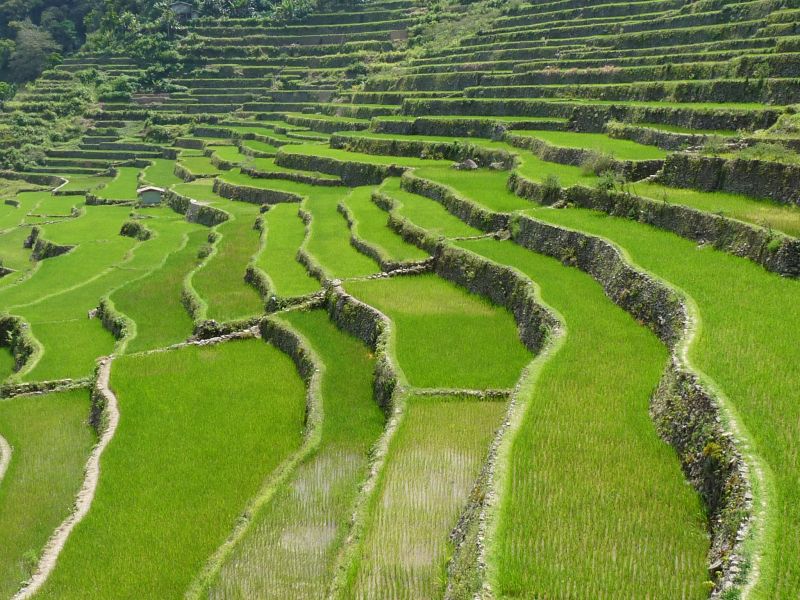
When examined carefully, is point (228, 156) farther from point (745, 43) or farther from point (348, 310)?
point (348, 310)

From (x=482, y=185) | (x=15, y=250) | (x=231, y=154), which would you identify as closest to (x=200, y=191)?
(x=231, y=154)

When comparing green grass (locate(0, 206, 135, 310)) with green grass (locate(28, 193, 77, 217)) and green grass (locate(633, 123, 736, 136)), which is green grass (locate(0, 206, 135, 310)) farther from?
green grass (locate(633, 123, 736, 136))

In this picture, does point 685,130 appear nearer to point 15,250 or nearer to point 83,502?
point 83,502

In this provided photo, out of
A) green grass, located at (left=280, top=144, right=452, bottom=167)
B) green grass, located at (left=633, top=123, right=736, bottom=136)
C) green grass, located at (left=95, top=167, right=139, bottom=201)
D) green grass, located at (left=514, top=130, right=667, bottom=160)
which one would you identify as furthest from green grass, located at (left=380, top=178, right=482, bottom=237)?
green grass, located at (left=95, top=167, right=139, bottom=201)

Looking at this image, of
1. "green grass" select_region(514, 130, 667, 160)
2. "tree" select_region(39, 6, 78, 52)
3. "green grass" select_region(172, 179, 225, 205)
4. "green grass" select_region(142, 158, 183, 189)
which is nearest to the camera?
"green grass" select_region(514, 130, 667, 160)

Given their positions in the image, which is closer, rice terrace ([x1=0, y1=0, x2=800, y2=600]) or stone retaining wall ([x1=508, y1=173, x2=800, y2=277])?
rice terrace ([x1=0, y1=0, x2=800, y2=600])

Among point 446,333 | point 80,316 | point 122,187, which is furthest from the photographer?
point 122,187
